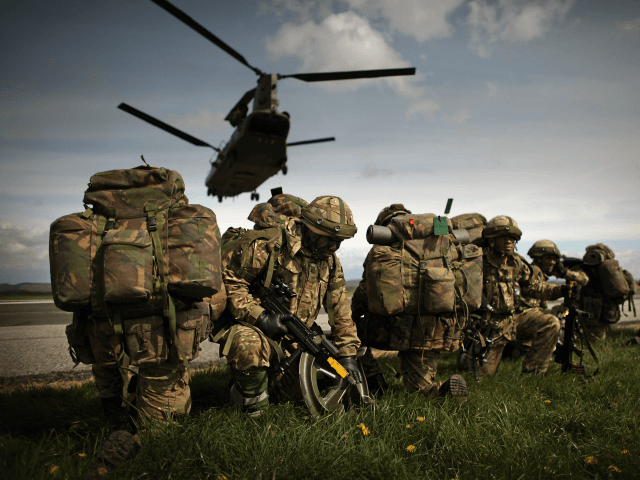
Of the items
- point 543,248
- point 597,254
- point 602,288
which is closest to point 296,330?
point 543,248

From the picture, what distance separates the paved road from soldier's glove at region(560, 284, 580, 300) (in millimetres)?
5040

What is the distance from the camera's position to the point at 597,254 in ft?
28.0

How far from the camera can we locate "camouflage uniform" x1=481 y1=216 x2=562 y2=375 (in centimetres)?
575

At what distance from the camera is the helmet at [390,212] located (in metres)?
4.98

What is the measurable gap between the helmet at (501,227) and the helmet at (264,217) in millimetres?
2812

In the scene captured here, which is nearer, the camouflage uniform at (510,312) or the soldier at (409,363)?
the soldier at (409,363)

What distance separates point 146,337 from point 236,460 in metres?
0.97

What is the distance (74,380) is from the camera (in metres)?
5.12

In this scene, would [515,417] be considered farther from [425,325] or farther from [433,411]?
[425,325]

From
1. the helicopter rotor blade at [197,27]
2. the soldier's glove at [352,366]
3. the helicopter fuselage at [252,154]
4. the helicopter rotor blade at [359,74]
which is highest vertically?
the helicopter rotor blade at [197,27]

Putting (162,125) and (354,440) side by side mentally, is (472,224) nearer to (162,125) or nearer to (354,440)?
(354,440)

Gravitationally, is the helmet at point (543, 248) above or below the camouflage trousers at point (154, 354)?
above

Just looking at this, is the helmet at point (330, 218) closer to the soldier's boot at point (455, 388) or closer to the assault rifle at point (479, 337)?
the soldier's boot at point (455, 388)

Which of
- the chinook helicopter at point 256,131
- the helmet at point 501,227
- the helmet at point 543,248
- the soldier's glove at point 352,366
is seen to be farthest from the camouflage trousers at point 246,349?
the chinook helicopter at point 256,131
